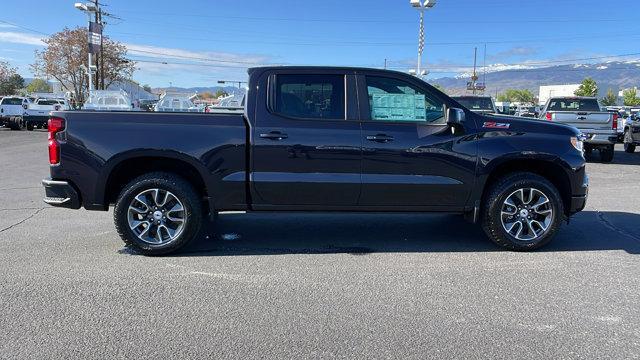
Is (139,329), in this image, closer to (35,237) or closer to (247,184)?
(247,184)

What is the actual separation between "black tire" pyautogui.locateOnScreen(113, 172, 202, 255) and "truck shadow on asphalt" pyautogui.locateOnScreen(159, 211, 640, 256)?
250mm

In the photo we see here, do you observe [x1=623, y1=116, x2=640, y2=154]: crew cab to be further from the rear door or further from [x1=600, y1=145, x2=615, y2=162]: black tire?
the rear door

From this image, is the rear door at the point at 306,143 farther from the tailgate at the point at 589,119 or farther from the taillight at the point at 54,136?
the tailgate at the point at 589,119

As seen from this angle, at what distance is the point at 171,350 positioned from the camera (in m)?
3.48

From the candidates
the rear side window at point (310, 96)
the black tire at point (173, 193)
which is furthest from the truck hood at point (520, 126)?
the black tire at point (173, 193)

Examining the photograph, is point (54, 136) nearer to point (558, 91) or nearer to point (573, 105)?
point (573, 105)

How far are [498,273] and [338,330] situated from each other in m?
2.07

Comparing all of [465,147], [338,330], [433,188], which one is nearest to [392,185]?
[433,188]

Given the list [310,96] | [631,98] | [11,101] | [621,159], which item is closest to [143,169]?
[310,96]

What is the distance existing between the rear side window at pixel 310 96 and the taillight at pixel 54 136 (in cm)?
221

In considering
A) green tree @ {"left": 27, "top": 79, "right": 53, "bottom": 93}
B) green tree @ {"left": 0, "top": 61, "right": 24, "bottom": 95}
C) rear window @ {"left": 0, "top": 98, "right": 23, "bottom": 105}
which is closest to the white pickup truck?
rear window @ {"left": 0, "top": 98, "right": 23, "bottom": 105}

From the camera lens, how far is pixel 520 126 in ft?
18.8

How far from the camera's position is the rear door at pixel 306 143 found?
5434mm

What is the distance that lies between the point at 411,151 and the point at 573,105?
41.5 ft
